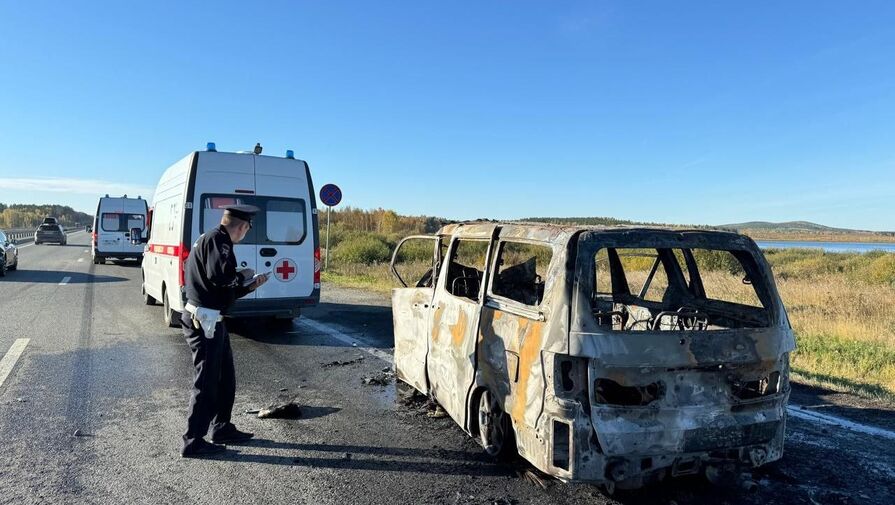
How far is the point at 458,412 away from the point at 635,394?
1.46 m

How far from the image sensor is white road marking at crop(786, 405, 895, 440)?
15.4ft

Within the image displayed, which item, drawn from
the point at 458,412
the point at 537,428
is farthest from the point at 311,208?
the point at 537,428

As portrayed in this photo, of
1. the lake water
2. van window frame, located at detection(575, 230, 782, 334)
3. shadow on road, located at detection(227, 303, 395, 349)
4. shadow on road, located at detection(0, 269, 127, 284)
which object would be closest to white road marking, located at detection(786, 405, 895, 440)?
van window frame, located at detection(575, 230, 782, 334)

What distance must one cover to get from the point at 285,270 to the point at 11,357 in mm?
3365

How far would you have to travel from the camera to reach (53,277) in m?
16.9

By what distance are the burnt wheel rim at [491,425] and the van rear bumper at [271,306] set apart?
501 centimetres

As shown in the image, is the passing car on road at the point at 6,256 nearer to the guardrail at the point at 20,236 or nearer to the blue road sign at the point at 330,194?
the blue road sign at the point at 330,194

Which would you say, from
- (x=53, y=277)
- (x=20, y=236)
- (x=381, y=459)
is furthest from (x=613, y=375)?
(x=20, y=236)

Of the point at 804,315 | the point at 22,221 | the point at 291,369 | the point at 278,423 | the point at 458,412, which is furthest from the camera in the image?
the point at 22,221

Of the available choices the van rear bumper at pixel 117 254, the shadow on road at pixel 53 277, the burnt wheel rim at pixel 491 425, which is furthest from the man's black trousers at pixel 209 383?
the van rear bumper at pixel 117 254

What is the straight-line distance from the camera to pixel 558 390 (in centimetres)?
327

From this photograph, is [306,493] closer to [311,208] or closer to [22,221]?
[311,208]

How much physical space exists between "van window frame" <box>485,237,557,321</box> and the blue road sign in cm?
1415

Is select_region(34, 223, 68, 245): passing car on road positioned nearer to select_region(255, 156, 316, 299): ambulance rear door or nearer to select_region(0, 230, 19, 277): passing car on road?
select_region(0, 230, 19, 277): passing car on road
